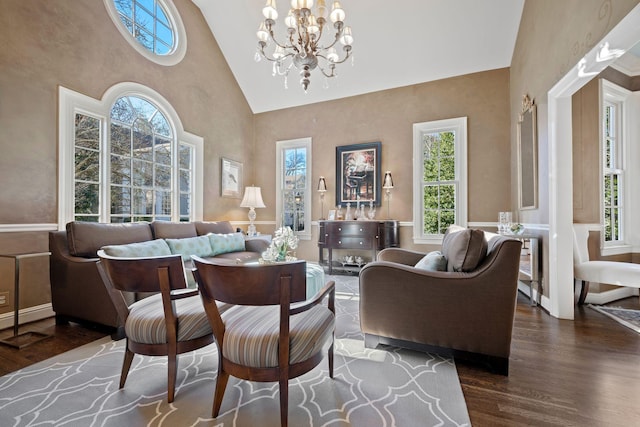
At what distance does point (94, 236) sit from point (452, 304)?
3170 millimetres

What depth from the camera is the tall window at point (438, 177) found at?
469 cm

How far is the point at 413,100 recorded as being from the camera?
4.98 metres

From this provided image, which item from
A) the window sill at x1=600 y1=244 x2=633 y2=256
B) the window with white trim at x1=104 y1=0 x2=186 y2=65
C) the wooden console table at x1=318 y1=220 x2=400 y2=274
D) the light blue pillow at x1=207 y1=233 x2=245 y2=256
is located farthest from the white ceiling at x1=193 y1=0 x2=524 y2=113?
the light blue pillow at x1=207 y1=233 x2=245 y2=256

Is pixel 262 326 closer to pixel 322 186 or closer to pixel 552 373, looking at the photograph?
pixel 552 373

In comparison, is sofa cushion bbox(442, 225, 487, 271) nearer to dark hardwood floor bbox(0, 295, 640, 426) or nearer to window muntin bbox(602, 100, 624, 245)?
dark hardwood floor bbox(0, 295, 640, 426)

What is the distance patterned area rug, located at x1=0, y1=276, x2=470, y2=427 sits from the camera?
145 centimetres

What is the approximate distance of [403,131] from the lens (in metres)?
5.03

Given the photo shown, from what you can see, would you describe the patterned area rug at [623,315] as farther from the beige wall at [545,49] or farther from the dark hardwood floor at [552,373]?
the beige wall at [545,49]

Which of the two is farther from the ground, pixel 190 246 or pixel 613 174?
pixel 613 174

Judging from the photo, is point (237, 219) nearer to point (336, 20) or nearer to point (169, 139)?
point (169, 139)

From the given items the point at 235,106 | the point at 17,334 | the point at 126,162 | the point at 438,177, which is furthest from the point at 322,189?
the point at 17,334

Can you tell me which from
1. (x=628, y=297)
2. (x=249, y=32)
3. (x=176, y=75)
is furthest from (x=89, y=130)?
(x=628, y=297)

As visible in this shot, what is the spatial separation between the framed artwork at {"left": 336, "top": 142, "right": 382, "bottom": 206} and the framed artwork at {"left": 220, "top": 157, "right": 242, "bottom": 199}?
1.97 m

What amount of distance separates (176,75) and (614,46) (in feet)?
16.2
